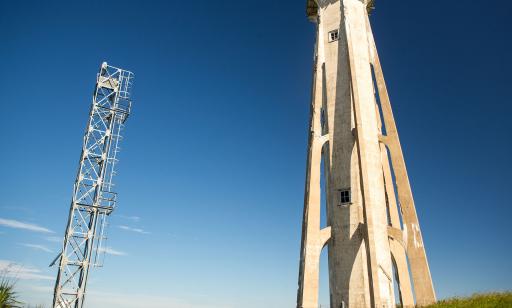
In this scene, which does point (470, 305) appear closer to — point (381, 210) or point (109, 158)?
point (381, 210)

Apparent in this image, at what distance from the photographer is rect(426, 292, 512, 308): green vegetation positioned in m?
17.5

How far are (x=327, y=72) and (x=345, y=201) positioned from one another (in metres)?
8.93

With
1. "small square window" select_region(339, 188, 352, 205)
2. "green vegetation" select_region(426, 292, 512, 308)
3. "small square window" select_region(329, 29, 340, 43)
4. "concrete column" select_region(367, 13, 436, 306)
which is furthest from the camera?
"small square window" select_region(329, 29, 340, 43)

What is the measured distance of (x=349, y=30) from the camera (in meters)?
26.6

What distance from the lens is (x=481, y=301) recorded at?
60.1ft

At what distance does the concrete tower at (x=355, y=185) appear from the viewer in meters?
21.7

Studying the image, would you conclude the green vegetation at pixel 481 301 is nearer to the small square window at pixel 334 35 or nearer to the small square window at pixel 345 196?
the small square window at pixel 345 196

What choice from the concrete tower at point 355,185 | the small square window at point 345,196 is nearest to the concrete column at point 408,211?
the concrete tower at point 355,185

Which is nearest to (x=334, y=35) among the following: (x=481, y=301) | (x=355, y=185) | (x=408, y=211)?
(x=355, y=185)

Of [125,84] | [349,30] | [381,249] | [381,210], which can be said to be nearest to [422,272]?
[381,249]

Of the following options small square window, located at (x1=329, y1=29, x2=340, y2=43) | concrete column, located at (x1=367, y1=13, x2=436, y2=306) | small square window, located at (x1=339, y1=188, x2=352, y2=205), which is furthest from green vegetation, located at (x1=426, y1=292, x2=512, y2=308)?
small square window, located at (x1=329, y1=29, x2=340, y2=43)

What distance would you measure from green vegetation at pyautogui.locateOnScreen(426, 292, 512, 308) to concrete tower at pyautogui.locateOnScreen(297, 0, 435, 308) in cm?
159

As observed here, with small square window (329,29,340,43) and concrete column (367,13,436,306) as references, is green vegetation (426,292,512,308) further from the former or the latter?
small square window (329,29,340,43)

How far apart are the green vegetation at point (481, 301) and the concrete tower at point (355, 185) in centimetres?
159
